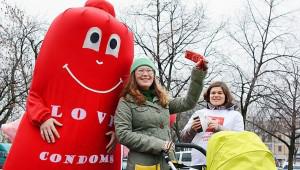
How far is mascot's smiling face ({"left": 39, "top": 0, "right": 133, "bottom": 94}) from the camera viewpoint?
3.72 m

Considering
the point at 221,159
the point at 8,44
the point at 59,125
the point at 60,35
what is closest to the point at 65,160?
the point at 59,125

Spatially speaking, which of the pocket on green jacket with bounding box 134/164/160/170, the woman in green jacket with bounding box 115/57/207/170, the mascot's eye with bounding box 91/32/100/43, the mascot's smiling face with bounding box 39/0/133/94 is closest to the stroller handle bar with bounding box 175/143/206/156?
the woman in green jacket with bounding box 115/57/207/170

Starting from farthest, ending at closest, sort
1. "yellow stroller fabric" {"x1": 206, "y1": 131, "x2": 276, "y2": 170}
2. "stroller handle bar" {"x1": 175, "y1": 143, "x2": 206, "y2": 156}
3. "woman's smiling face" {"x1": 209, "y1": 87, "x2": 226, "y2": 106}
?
"woman's smiling face" {"x1": 209, "y1": 87, "x2": 226, "y2": 106} → "stroller handle bar" {"x1": 175, "y1": 143, "x2": 206, "y2": 156} → "yellow stroller fabric" {"x1": 206, "y1": 131, "x2": 276, "y2": 170}

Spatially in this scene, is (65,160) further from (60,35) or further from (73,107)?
(60,35)

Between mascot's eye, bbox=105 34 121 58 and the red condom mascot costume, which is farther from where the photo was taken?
mascot's eye, bbox=105 34 121 58

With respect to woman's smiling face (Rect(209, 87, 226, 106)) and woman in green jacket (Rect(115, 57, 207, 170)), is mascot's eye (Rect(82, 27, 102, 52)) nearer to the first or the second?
woman in green jacket (Rect(115, 57, 207, 170))

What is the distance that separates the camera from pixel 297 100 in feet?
60.0

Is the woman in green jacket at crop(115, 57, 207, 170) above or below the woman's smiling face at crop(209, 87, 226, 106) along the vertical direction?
below

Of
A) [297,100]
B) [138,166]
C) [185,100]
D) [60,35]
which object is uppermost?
[297,100]

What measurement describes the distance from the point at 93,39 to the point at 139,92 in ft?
2.24

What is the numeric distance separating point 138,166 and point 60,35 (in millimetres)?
1345

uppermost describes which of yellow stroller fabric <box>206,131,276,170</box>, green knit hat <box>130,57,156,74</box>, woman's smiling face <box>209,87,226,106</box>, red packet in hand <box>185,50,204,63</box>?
red packet in hand <box>185,50,204,63</box>

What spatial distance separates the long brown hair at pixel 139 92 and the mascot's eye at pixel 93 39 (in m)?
0.45

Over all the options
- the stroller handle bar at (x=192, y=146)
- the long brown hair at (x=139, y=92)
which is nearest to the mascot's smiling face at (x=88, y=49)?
the long brown hair at (x=139, y=92)
